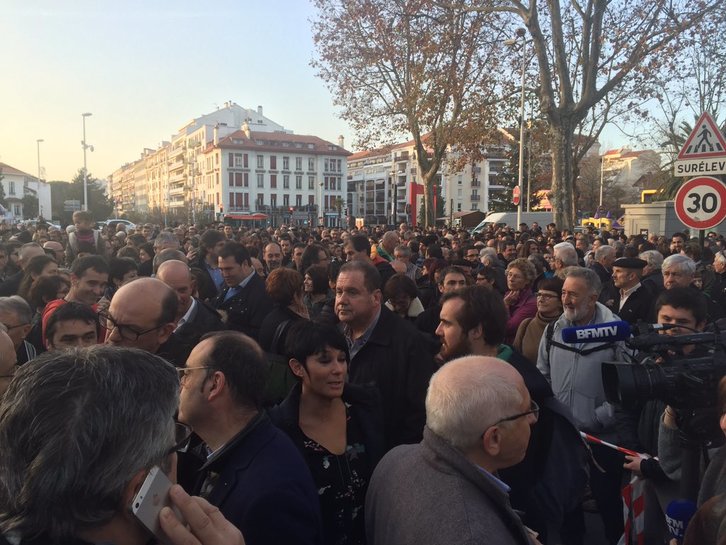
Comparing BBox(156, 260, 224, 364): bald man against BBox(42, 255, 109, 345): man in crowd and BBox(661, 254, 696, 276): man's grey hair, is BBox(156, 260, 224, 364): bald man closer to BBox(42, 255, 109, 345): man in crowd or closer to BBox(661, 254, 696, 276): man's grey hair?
BBox(42, 255, 109, 345): man in crowd

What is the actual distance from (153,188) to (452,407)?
132223 mm

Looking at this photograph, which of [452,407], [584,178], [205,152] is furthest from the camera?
[205,152]

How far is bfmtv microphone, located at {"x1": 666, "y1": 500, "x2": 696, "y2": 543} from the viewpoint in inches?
91.5

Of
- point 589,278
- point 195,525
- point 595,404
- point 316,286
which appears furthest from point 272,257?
point 195,525

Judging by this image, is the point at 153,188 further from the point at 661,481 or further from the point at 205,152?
the point at 661,481

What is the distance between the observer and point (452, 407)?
6.32 ft

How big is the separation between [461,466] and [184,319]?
106 inches

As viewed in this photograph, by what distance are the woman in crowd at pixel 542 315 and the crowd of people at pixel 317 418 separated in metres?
0.02

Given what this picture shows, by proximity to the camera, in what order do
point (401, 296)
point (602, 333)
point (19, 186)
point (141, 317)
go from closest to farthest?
point (602, 333) < point (141, 317) < point (401, 296) < point (19, 186)

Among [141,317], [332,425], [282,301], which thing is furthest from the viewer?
[282,301]

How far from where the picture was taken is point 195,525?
1.27 metres

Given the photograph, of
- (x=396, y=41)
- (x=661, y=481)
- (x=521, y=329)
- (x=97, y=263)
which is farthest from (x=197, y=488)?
(x=396, y=41)

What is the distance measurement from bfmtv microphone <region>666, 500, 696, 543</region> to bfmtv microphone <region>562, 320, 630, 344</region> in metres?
0.71

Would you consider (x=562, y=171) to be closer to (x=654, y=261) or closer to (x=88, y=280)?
(x=654, y=261)
